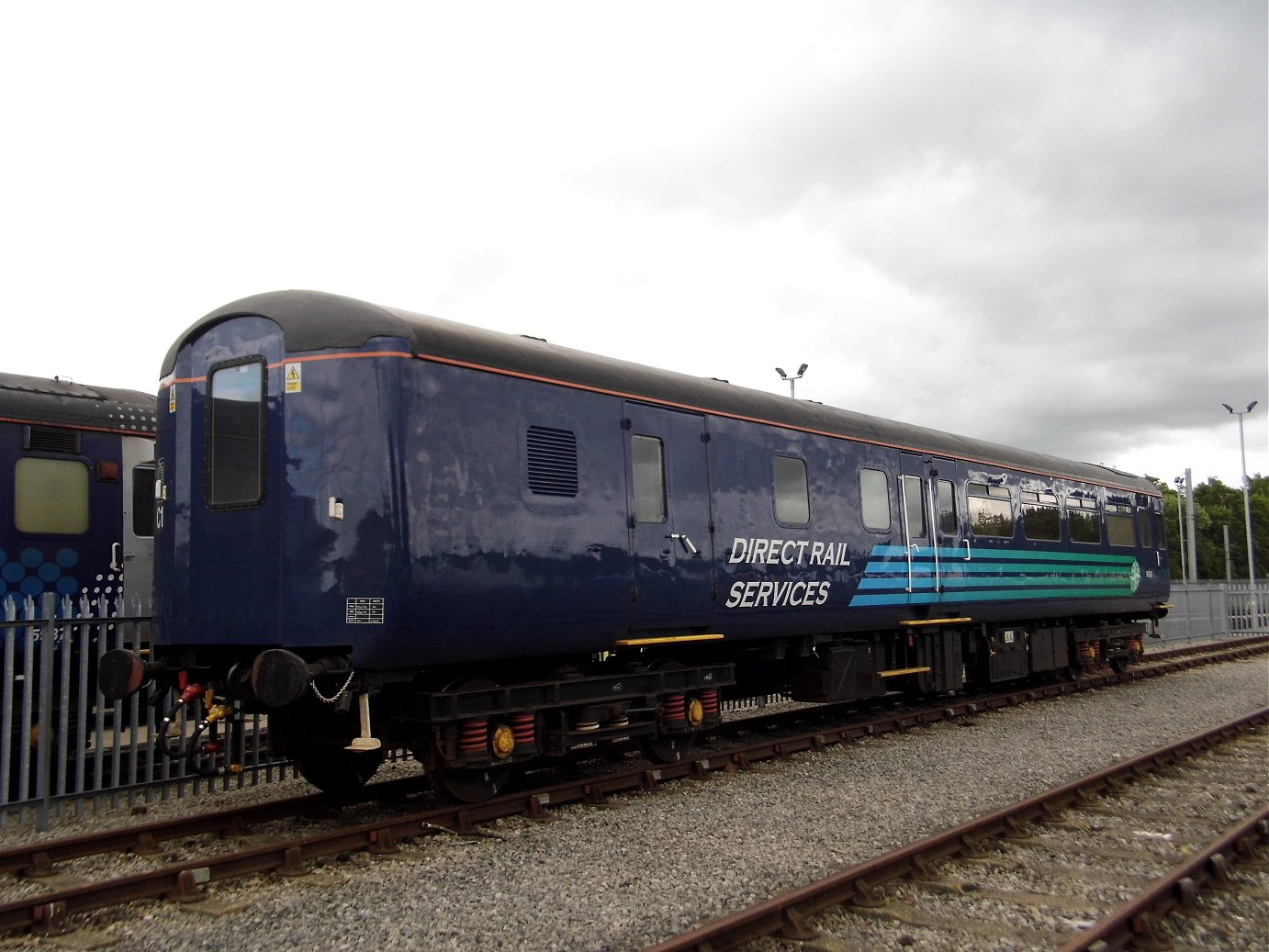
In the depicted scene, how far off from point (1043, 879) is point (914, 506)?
22.2ft

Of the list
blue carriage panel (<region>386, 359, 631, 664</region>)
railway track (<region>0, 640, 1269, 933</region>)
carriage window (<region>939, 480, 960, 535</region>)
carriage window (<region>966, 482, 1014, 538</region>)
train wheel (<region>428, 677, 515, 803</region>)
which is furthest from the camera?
carriage window (<region>966, 482, 1014, 538</region>)

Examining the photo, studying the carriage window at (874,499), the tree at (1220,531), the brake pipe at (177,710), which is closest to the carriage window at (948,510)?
the carriage window at (874,499)

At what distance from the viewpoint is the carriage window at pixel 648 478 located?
28.3 feet

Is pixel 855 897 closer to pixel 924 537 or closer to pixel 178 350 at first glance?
pixel 178 350

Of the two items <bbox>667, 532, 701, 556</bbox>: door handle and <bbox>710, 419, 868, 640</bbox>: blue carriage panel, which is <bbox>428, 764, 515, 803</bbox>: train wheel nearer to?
<bbox>667, 532, 701, 556</bbox>: door handle

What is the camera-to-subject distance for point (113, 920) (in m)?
5.30

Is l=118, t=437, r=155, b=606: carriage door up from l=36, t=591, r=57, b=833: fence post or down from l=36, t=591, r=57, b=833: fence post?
up

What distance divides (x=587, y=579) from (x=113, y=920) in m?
3.79

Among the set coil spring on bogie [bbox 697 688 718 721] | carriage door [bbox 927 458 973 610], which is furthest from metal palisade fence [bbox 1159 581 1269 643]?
coil spring on bogie [bbox 697 688 718 721]

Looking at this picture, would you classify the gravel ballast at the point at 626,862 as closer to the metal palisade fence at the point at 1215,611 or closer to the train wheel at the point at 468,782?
the train wheel at the point at 468,782

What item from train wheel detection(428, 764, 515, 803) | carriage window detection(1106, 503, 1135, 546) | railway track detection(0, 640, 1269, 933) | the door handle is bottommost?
railway track detection(0, 640, 1269, 933)

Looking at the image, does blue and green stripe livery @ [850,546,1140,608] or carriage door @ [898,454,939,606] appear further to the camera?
carriage door @ [898,454,939,606]

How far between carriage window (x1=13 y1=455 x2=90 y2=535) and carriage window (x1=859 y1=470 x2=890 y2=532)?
779 cm

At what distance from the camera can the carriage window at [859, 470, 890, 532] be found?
11.5 meters
